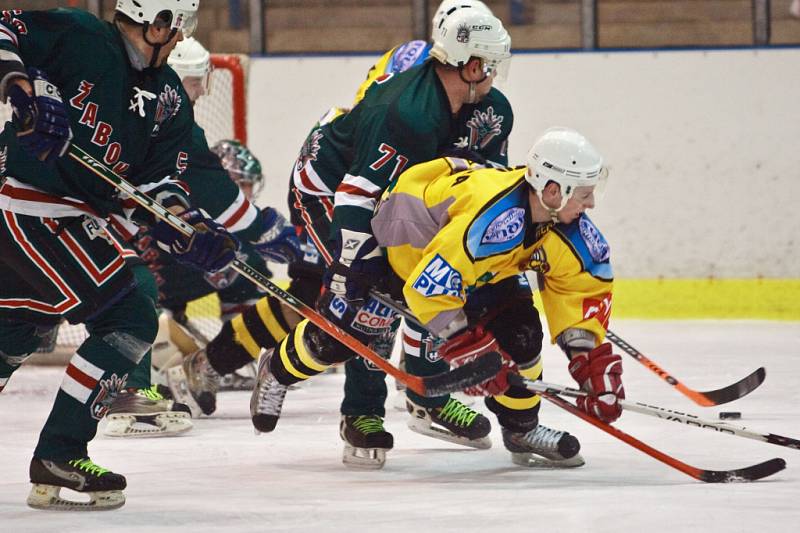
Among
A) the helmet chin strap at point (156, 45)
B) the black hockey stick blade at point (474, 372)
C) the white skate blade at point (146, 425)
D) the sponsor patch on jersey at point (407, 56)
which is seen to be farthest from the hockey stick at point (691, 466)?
the sponsor patch on jersey at point (407, 56)

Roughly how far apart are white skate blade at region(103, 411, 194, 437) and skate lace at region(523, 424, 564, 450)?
0.99 meters

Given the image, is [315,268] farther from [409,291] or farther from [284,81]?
[284,81]

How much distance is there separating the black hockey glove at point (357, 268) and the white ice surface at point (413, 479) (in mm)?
392

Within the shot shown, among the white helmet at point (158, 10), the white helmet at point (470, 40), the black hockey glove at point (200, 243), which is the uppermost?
the white helmet at point (470, 40)

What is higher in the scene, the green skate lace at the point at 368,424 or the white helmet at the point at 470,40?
the white helmet at the point at 470,40

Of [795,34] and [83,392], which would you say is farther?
[795,34]

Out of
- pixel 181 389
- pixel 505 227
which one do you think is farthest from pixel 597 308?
pixel 181 389

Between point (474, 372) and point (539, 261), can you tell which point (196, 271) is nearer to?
point (539, 261)

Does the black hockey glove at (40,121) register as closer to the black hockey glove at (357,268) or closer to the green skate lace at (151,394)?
the black hockey glove at (357,268)

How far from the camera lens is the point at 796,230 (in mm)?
5922

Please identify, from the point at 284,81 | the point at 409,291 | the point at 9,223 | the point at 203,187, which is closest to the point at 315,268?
the point at 203,187

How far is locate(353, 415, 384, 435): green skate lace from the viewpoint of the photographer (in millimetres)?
3312

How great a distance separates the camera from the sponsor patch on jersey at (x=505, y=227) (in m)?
3.00

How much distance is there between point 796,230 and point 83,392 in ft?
12.8
